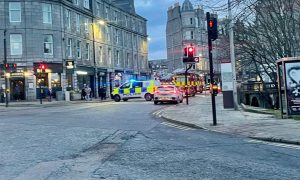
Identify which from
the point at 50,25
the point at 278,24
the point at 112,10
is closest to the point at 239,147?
the point at 278,24

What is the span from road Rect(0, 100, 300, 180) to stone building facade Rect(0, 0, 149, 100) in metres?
32.4

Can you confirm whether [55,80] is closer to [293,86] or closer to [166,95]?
[166,95]

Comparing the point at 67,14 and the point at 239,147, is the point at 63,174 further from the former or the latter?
the point at 67,14

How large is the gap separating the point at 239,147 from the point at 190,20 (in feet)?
310

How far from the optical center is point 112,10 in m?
66.8

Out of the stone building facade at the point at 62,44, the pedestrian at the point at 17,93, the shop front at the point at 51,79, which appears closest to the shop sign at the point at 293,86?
the stone building facade at the point at 62,44

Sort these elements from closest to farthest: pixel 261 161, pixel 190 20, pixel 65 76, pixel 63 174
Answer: pixel 63 174 → pixel 261 161 → pixel 65 76 → pixel 190 20

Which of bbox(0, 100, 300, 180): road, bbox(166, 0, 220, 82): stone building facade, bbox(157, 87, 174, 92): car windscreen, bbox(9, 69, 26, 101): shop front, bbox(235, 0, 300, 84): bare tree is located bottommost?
bbox(0, 100, 300, 180): road

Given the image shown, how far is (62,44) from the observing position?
160 feet

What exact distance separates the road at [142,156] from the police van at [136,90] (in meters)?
27.1

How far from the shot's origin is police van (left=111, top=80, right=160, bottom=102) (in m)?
40.9

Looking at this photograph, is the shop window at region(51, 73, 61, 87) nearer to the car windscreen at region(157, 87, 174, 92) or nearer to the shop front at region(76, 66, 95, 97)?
the shop front at region(76, 66, 95, 97)

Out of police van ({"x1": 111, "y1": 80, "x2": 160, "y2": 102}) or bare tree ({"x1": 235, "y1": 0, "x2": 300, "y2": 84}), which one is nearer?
bare tree ({"x1": 235, "y1": 0, "x2": 300, "y2": 84})

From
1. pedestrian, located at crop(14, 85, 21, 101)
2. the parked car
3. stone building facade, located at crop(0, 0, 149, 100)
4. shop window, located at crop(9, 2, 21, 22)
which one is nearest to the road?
the parked car
